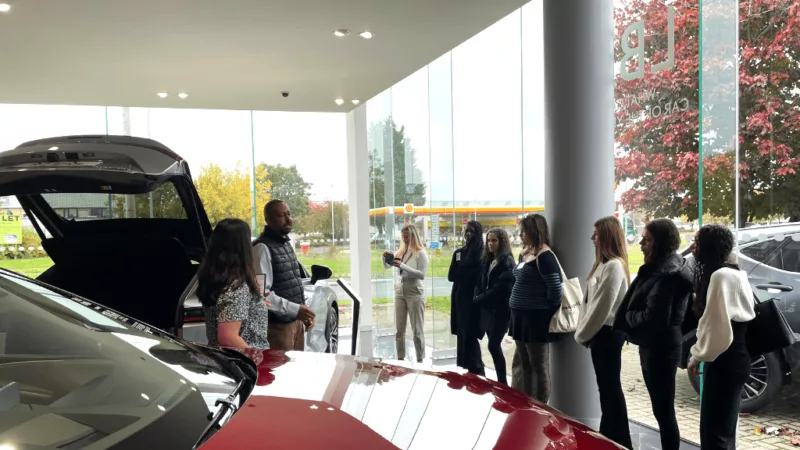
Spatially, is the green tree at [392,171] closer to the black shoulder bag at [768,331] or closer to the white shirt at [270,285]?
the white shirt at [270,285]

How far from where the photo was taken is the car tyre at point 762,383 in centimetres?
391

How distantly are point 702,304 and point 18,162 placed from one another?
12.3ft

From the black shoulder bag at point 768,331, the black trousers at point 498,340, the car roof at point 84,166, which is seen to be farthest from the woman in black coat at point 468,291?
the car roof at point 84,166

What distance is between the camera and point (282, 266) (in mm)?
4176

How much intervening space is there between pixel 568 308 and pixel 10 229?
8089 mm

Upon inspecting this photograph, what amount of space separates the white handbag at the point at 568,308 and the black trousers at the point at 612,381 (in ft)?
1.62

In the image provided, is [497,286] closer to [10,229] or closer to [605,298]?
[605,298]

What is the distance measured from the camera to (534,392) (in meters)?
4.91

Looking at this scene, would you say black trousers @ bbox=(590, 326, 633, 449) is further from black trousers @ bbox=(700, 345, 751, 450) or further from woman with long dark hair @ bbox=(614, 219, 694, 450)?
black trousers @ bbox=(700, 345, 751, 450)

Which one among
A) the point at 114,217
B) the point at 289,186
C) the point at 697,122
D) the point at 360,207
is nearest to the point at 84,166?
the point at 114,217

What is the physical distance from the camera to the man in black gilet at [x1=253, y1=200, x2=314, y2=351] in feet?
13.2

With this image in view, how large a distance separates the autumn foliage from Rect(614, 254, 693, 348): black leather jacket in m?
0.79

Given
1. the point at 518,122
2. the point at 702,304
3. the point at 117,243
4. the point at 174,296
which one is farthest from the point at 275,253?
the point at 518,122

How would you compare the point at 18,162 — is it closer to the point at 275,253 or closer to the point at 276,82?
the point at 275,253
